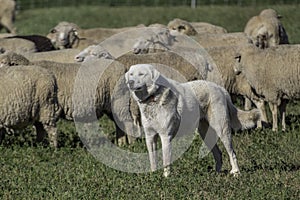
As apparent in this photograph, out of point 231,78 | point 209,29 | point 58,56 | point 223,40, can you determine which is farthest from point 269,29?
point 58,56

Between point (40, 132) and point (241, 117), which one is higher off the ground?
point (241, 117)

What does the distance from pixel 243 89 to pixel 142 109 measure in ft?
18.0

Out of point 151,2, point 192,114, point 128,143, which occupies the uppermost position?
point 192,114

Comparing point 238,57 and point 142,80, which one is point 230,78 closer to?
point 238,57

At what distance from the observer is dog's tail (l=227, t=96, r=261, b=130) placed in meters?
9.66

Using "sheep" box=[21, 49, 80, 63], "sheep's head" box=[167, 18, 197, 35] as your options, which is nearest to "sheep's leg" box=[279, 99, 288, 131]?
"sheep" box=[21, 49, 80, 63]

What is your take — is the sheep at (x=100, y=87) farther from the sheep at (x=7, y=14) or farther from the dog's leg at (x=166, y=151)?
the sheep at (x=7, y=14)

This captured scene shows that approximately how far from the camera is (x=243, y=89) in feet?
46.6

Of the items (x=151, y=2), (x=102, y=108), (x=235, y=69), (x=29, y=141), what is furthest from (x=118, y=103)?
(x=151, y=2)

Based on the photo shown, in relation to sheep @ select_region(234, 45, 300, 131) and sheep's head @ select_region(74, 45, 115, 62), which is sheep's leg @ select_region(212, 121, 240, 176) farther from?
sheep's head @ select_region(74, 45, 115, 62)

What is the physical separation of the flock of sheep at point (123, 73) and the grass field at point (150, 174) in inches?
18.7

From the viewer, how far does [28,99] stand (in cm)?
1164

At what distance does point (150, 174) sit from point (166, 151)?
30 centimetres

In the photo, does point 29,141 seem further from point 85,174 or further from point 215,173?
point 215,173
